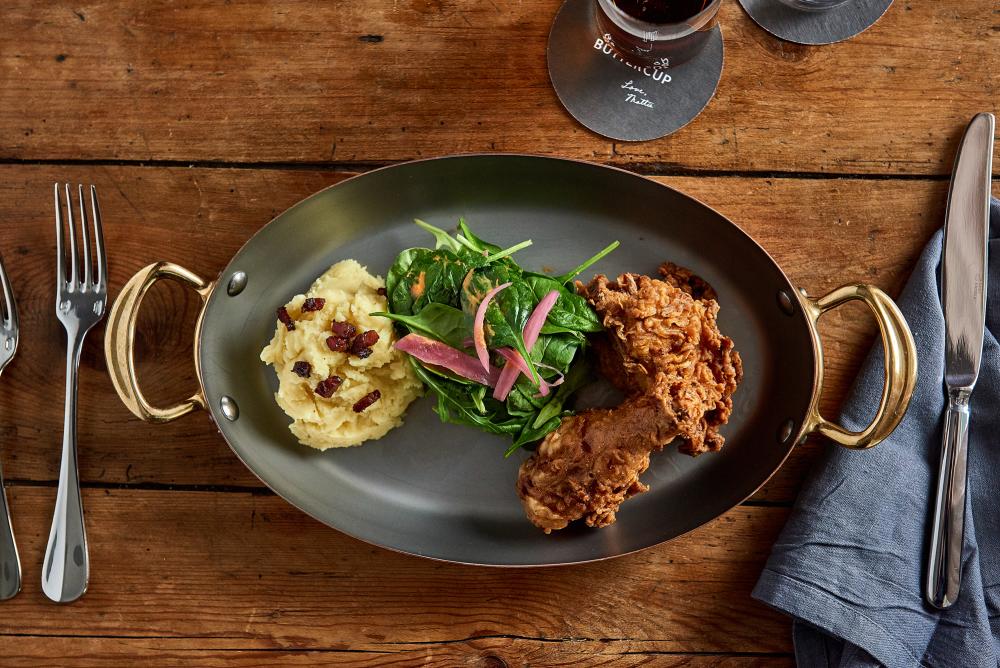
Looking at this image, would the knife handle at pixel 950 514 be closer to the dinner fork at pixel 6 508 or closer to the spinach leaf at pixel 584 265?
the spinach leaf at pixel 584 265

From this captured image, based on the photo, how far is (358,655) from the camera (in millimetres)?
3139

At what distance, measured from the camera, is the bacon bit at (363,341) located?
2.75m

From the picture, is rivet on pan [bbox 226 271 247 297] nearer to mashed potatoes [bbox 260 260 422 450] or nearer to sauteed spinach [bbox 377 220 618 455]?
mashed potatoes [bbox 260 260 422 450]

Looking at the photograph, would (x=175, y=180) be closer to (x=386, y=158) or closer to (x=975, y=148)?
(x=386, y=158)

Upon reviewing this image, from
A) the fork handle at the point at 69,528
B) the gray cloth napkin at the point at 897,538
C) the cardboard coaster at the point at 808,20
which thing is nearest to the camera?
the gray cloth napkin at the point at 897,538

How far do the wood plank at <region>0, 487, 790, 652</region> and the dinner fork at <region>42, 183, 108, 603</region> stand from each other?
0.07m

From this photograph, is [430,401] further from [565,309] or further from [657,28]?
[657,28]

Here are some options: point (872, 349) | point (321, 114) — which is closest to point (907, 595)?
point (872, 349)

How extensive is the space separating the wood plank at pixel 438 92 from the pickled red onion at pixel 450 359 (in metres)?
0.93

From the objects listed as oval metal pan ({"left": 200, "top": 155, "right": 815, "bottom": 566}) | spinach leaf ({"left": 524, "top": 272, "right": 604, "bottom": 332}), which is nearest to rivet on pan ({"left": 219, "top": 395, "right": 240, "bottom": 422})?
oval metal pan ({"left": 200, "top": 155, "right": 815, "bottom": 566})

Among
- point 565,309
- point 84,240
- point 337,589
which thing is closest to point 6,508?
point 84,240

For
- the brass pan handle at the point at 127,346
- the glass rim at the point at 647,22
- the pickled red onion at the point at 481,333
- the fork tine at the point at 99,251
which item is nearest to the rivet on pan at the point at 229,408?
the brass pan handle at the point at 127,346

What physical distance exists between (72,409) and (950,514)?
3.65 meters

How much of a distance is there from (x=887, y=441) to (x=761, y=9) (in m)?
1.93
